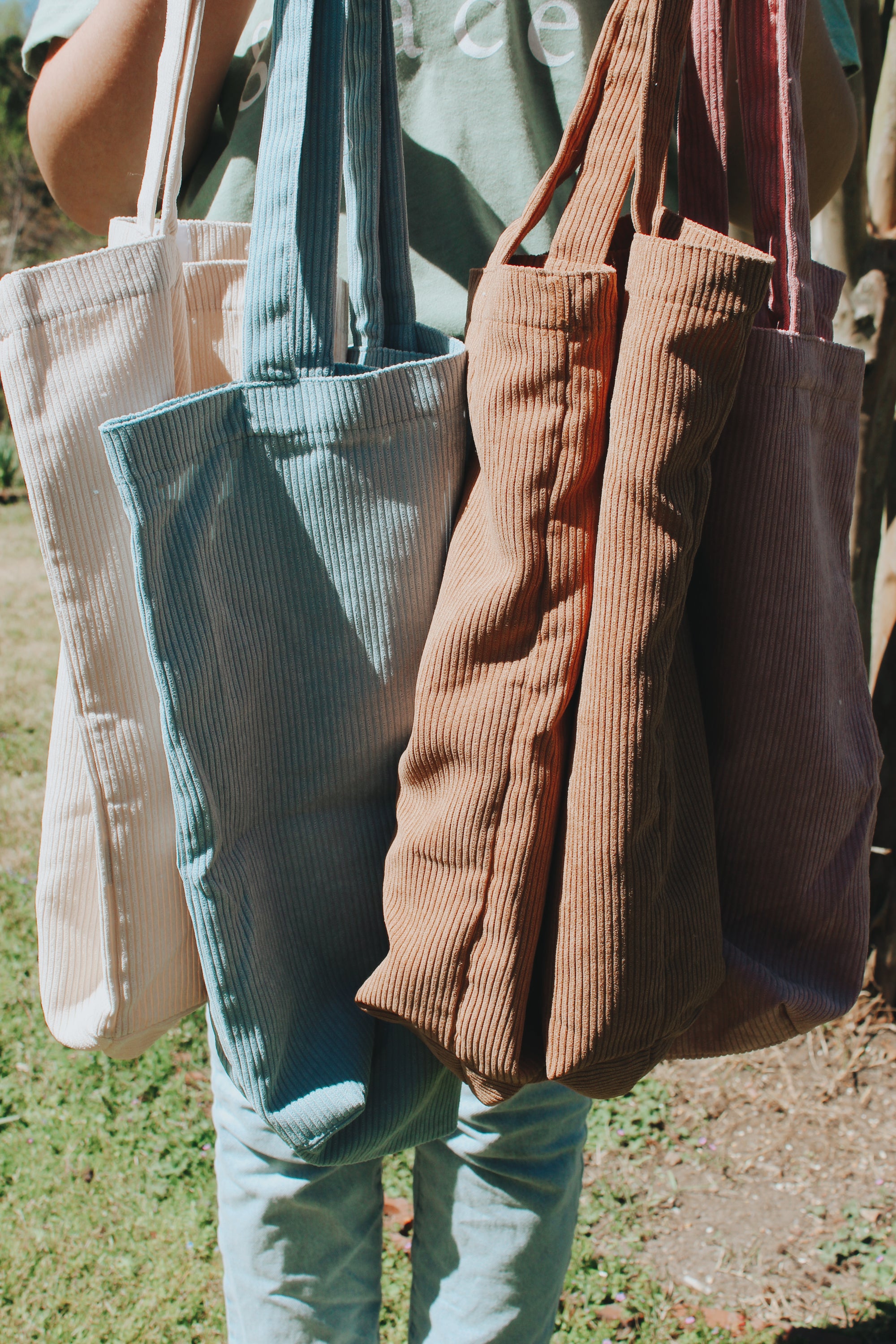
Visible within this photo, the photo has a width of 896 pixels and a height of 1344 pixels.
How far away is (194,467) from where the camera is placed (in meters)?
0.83

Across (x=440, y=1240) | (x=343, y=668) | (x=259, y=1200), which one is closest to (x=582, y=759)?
(x=343, y=668)

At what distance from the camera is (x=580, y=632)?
0.83 m

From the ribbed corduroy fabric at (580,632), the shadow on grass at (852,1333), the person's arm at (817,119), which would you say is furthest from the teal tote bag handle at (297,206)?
the shadow on grass at (852,1333)

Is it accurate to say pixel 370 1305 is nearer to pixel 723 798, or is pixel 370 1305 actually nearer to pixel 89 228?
pixel 723 798

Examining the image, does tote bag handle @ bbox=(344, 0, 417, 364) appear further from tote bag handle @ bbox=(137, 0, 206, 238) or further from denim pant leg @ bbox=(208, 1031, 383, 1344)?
denim pant leg @ bbox=(208, 1031, 383, 1344)

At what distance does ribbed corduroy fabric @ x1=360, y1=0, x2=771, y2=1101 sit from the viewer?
790 mm

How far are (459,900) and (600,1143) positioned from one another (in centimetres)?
185

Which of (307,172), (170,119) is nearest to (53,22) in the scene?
(170,119)

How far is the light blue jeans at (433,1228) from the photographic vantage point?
1.21m

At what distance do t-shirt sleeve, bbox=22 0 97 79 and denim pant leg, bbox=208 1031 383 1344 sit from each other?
1151 mm

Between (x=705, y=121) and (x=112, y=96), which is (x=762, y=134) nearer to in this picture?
(x=705, y=121)

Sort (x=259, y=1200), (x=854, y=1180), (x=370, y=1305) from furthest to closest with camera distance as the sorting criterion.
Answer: (x=854, y=1180), (x=370, y=1305), (x=259, y=1200)

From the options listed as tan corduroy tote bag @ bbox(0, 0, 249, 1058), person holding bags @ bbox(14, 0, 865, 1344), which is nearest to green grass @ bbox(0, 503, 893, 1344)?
person holding bags @ bbox(14, 0, 865, 1344)

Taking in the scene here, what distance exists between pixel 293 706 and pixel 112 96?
0.65 metres
